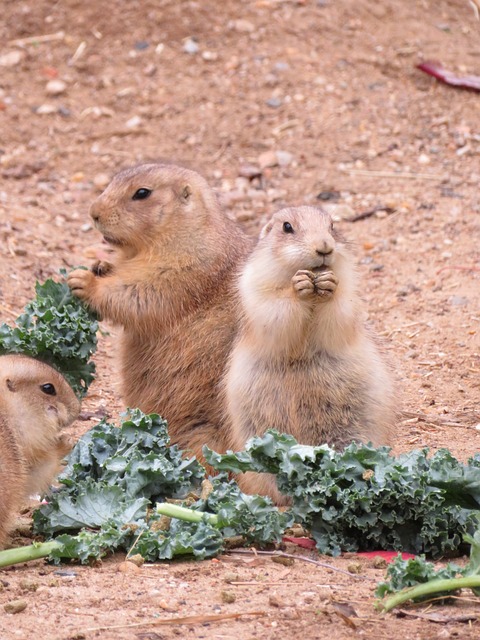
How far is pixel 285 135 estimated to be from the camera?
39.4 feet

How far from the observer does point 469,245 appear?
32.6 feet

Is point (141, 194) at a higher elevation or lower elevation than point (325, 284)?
lower

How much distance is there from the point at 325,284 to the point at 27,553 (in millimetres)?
2092

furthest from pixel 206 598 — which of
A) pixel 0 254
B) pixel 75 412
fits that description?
pixel 0 254

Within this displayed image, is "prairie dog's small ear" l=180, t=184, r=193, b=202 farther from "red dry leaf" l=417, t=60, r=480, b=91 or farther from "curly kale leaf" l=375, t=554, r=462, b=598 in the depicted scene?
"red dry leaf" l=417, t=60, r=480, b=91

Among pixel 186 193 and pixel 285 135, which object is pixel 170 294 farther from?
pixel 285 135

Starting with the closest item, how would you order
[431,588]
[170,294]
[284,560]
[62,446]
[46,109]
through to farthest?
[431,588] < [284,560] < [62,446] < [170,294] < [46,109]

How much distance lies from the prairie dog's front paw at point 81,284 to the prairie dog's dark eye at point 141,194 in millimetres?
581

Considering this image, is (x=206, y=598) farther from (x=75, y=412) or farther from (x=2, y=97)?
(x=2, y=97)

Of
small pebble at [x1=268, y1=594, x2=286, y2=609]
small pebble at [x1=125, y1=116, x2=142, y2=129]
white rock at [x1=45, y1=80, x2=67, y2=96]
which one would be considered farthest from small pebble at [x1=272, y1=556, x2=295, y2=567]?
white rock at [x1=45, y1=80, x2=67, y2=96]

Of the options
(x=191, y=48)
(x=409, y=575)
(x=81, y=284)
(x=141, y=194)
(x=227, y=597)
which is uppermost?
(x=409, y=575)

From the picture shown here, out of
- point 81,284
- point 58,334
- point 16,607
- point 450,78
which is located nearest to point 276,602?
point 16,607

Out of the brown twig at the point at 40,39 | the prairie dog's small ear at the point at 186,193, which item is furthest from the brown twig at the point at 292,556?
the brown twig at the point at 40,39

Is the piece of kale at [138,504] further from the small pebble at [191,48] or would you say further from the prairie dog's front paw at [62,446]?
the small pebble at [191,48]
